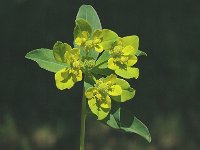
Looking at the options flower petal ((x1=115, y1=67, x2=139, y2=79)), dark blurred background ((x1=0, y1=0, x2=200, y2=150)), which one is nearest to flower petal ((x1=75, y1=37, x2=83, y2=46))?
flower petal ((x1=115, y1=67, x2=139, y2=79))

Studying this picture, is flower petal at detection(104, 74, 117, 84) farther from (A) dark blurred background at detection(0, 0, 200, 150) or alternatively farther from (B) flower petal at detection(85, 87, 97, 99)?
(A) dark blurred background at detection(0, 0, 200, 150)

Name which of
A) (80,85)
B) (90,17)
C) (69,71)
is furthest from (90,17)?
(80,85)

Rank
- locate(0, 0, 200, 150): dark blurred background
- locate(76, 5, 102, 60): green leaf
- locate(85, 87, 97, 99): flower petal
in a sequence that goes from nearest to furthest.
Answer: locate(85, 87, 97, 99): flower petal, locate(76, 5, 102, 60): green leaf, locate(0, 0, 200, 150): dark blurred background

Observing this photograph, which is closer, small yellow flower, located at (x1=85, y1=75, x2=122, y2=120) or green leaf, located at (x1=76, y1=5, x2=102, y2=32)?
small yellow flower, located at (x1=85, y1=75, x2=122, y2=120)

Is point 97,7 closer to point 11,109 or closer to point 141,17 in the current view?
point 141,17

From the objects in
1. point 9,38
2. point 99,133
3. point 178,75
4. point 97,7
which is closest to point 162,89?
point 178,75

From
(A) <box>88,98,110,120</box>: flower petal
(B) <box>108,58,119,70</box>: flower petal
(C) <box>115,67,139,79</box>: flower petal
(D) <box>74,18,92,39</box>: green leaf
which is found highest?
(D) <box>74,18,92,39</box>: green leaf

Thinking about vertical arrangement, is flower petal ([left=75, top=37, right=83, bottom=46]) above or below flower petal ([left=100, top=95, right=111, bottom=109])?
above

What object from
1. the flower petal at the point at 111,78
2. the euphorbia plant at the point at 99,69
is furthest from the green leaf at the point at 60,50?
the flower petal at the point at 111,78
